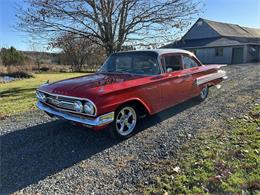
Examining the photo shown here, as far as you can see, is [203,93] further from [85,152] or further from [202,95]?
[85,152]

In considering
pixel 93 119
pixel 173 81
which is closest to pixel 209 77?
pixel 173 81

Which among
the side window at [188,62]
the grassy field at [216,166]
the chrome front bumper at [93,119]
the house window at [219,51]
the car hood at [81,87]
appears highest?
the house window at [219,51]

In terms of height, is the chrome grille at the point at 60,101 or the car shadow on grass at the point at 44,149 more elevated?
the chrome grille at the point at 60,101

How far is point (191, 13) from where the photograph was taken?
1160 centimetres

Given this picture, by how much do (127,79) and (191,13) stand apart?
8.56m

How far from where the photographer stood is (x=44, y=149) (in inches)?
159

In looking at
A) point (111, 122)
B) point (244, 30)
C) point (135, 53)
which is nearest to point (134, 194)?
point (111, 122)

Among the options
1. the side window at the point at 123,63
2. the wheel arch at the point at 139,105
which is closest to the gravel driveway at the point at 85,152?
the wheel arch at the point at 139,105

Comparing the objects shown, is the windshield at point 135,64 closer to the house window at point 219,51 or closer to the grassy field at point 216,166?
the grassy field at point 216,166

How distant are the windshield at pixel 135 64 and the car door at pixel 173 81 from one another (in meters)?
0.27

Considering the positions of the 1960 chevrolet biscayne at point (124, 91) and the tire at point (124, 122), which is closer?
the 1960 chevrolet biscayne at point (124, 91)

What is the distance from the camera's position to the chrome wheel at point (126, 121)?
4.39m

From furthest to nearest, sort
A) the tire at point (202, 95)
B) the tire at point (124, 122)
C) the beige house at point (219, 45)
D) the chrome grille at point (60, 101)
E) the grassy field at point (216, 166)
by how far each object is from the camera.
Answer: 1. the beige house at point (219, 45)
2. the tire at point (202, 95)
3. the tire at point (124, 122)
4. the chrome grille at point (60, 101)
5. the grassy field at point (216, 166)

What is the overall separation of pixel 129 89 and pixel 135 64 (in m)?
1.22
